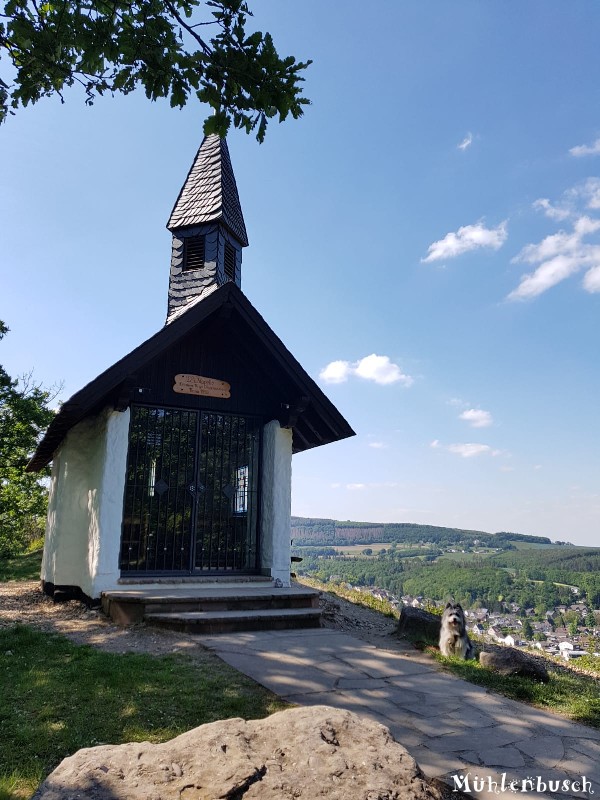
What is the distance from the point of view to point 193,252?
11.1 metres

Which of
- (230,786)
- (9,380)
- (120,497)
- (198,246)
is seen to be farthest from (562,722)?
(9,380)

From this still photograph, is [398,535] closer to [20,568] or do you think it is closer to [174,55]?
[20,568]

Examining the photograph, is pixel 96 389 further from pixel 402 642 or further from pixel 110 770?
pixel 110 770

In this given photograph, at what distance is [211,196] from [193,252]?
139 cm

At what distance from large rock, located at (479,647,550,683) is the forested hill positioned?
221 ft

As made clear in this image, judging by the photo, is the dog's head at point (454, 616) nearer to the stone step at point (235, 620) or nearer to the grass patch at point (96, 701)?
the stone step at point (235, 620)

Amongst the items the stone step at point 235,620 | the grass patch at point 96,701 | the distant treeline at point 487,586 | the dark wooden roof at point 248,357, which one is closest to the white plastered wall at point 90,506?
the dark wooden roof at point 248,357

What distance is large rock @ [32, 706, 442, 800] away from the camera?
1899mm

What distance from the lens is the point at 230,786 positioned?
76.2 inches

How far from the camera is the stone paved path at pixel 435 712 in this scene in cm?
305

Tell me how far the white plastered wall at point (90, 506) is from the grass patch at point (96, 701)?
2.31m

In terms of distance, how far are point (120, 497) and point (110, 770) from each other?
6305 millimetres

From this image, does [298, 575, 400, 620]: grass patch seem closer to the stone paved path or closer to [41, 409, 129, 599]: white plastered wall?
the stone paved path

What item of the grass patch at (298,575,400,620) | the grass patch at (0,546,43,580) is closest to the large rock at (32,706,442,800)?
the grass patch at (298,575,400,620)
